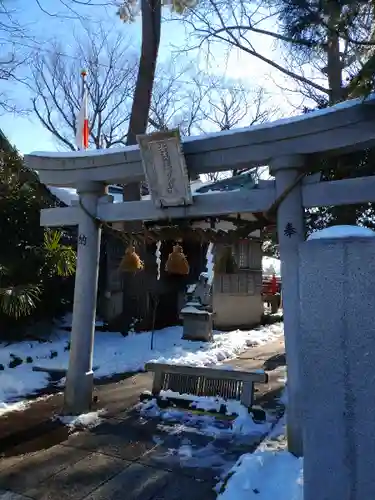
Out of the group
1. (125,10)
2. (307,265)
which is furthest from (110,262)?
(307,265)

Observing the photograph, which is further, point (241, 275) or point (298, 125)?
point (241, 275)

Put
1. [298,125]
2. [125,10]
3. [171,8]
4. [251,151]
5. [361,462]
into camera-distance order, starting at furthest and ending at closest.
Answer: [125,10] → [171,8] → [251,151] → [298,125] → [361,462]

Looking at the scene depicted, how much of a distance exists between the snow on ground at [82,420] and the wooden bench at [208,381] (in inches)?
42.3

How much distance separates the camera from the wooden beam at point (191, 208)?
210 inches

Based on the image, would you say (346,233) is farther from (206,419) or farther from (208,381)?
(208,381)

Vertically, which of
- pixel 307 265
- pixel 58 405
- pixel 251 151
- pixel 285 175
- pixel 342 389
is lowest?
pixel 58 405

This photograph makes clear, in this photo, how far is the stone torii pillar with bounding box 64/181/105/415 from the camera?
6242mm

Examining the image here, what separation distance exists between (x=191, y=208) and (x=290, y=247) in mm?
1445

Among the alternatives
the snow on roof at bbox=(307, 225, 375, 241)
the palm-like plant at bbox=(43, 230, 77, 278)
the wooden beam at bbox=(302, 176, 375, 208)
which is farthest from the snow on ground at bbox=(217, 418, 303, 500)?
the palm-like plant at bbox=(43, 230, 77, 278)

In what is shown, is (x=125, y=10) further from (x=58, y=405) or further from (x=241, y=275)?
(x=58, y=405)

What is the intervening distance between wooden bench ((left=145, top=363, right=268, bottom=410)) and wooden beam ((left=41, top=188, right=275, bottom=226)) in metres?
2.41

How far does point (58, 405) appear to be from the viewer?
6754mm

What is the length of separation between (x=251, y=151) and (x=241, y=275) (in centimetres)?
1165

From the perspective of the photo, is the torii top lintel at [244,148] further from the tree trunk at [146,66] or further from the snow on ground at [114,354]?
the tree trunk at [146,66]
